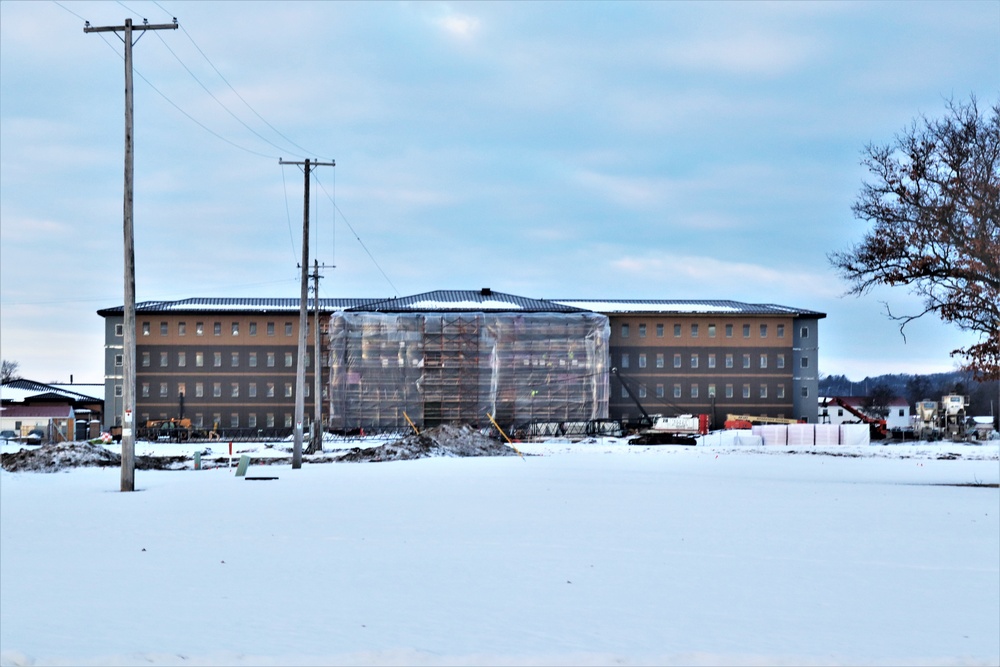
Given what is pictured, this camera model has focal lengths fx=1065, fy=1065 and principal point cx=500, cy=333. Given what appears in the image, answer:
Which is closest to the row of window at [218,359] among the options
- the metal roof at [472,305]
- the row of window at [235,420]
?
the metal roof at [472,305]

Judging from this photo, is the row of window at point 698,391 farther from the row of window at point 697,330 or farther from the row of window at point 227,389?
the row of window at point 227,389

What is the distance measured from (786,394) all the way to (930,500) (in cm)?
8344

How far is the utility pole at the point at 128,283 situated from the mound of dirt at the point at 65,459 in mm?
8651

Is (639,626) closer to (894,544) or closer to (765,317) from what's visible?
(894,544)

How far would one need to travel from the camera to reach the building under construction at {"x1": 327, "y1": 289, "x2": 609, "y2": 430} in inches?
3477

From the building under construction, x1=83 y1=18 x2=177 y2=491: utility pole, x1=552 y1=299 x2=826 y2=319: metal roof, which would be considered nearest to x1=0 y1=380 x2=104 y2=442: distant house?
the building under construction

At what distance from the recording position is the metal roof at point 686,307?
342 ft

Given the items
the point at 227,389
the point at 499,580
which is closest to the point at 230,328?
the point at 227,389

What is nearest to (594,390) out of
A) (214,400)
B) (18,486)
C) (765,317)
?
(765,317)

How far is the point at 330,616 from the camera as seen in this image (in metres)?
9.42

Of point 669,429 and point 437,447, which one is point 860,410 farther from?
point 437,447

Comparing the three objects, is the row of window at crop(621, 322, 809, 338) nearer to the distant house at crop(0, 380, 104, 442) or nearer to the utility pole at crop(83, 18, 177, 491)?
the distant house at crop(0, 380, 104, 442)

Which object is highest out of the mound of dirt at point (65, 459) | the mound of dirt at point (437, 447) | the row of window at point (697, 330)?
the row of window at point (697, 330)

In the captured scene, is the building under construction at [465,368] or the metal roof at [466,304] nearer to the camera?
the building under construction at [465,368]
